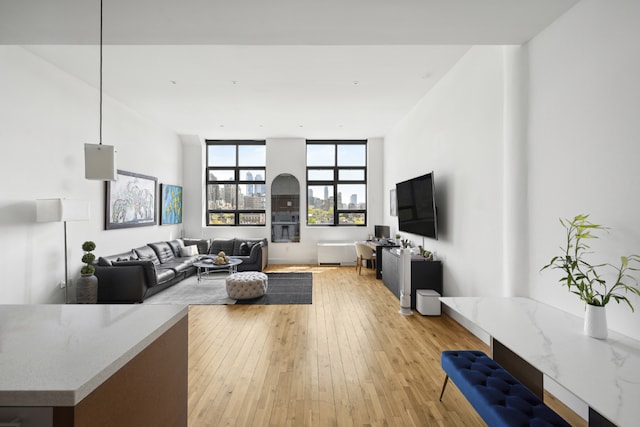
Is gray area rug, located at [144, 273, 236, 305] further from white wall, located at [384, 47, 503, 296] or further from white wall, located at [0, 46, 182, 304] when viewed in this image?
white wall, located at [384, 47, 503, 296]

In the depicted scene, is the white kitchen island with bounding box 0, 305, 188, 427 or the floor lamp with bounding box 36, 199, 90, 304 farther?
the floor lamp with bounding box 36, 199, 90, 304

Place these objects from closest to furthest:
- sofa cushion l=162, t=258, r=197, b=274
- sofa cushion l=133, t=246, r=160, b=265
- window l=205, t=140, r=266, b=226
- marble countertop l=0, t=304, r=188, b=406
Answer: marble countertop l=0, t=304, r=188, b=406
sofa cushion l=133, t=246, r=160, b=265
sofa cushion l=162, t=258, r=197, b=274
window l=205, t=140, r=266, b=226

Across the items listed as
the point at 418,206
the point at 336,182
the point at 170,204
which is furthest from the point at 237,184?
the point at 418,206

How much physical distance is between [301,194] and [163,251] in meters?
3.73

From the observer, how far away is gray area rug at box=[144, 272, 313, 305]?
16.3 ft

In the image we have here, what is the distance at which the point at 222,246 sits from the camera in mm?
7691

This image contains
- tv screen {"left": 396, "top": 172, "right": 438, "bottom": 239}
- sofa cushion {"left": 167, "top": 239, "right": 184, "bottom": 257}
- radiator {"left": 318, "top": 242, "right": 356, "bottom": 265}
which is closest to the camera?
tv screen {"left": 396, "top": 172, "right": 438, "bottom": 239}

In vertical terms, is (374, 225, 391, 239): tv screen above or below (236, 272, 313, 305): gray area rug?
above

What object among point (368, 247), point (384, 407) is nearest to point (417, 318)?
point (384, 407)

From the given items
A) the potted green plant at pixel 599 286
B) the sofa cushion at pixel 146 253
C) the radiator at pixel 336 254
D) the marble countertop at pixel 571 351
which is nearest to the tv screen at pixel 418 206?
the marble countertop at pixel 571 351

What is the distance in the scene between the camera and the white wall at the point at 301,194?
8.41 metres

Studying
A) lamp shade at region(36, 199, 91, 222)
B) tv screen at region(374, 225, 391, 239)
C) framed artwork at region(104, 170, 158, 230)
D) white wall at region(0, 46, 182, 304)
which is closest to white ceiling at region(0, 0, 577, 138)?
white wall at region(0, 46, 182, 304)

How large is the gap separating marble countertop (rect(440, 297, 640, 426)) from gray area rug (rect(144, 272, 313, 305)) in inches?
126

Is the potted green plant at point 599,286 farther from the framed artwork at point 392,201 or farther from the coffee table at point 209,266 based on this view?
the coffee table at point 209,266
